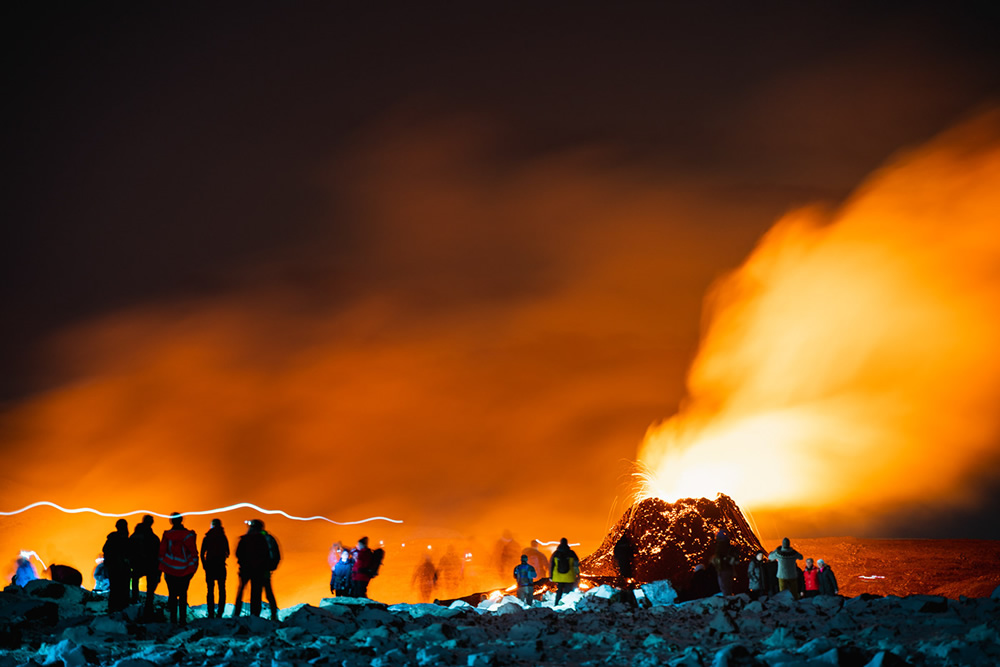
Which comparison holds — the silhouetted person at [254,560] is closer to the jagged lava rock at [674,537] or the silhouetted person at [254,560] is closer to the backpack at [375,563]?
the backpack at [375,563]

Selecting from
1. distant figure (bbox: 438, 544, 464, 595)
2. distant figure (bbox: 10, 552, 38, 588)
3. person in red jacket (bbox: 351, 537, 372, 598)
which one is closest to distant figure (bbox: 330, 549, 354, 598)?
person in red jacket (bbox: 351, 537, 372, 598)

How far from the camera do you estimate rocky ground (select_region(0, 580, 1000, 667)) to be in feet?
36.5

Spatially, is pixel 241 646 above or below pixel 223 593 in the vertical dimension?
below

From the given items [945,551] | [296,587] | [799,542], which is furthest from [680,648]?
[799,542]

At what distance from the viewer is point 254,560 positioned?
15.9m

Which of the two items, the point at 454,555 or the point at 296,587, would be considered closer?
the point at 454,555

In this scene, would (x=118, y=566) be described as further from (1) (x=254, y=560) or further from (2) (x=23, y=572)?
(2) (x=23, y=572)

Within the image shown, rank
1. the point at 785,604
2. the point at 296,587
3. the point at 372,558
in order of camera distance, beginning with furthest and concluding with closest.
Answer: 1. the point at 296,587
2. the point at 372,558
3. the point at 785,604

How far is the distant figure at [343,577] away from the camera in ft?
67.8

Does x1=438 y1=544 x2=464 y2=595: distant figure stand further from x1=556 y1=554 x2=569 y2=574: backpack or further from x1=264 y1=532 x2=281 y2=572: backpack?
x1=264 y1=532 x2=281 y2=572: backpack

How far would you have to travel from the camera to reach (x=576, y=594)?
21047 millimetres

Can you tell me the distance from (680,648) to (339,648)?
5111mm

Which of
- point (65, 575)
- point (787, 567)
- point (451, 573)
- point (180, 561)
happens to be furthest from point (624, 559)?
point (451, 573)

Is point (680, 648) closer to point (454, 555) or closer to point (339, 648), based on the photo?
point (339, 648)
